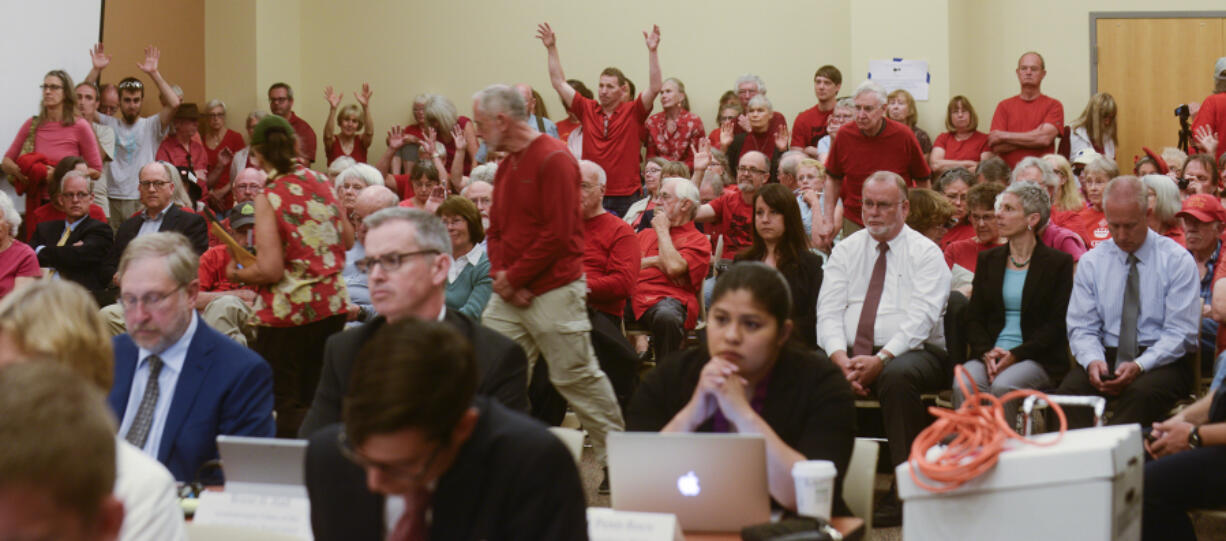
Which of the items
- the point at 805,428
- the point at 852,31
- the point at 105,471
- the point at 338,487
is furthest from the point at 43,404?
the point at 852,31

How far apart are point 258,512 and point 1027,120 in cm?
783

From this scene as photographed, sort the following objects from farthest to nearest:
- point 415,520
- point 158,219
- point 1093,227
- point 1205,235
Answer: point 158,219 < point 1093,227 < point 1205,235 < point 415,520

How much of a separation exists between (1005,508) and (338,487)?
4.52 feet

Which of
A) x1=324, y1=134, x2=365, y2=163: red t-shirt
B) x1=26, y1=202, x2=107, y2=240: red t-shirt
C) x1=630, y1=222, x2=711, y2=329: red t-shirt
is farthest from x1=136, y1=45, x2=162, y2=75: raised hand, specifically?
x1=630, y1=222, x2=711, y2=329: red t-shirt

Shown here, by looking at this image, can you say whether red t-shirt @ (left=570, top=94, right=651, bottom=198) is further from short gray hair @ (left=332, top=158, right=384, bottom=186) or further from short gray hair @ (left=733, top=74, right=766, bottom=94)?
short gray hair @ (left=332, top=158, right=384, bottom=186)

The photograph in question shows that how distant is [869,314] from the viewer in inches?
180

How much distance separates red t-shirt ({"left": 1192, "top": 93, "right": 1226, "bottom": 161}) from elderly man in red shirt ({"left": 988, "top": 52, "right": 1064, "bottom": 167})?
1.06 m

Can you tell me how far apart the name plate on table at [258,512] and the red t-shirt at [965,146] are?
7.28m

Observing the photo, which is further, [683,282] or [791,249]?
[683,282]

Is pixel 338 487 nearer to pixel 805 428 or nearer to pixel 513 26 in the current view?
pixel 805 428

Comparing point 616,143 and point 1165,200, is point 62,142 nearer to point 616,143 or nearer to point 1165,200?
point 616,143

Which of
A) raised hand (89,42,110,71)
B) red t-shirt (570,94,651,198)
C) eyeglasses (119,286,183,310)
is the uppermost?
raised hand (89,42,110,71)

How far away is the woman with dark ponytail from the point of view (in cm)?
428

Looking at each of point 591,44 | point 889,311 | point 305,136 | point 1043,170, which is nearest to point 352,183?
point 305,136
